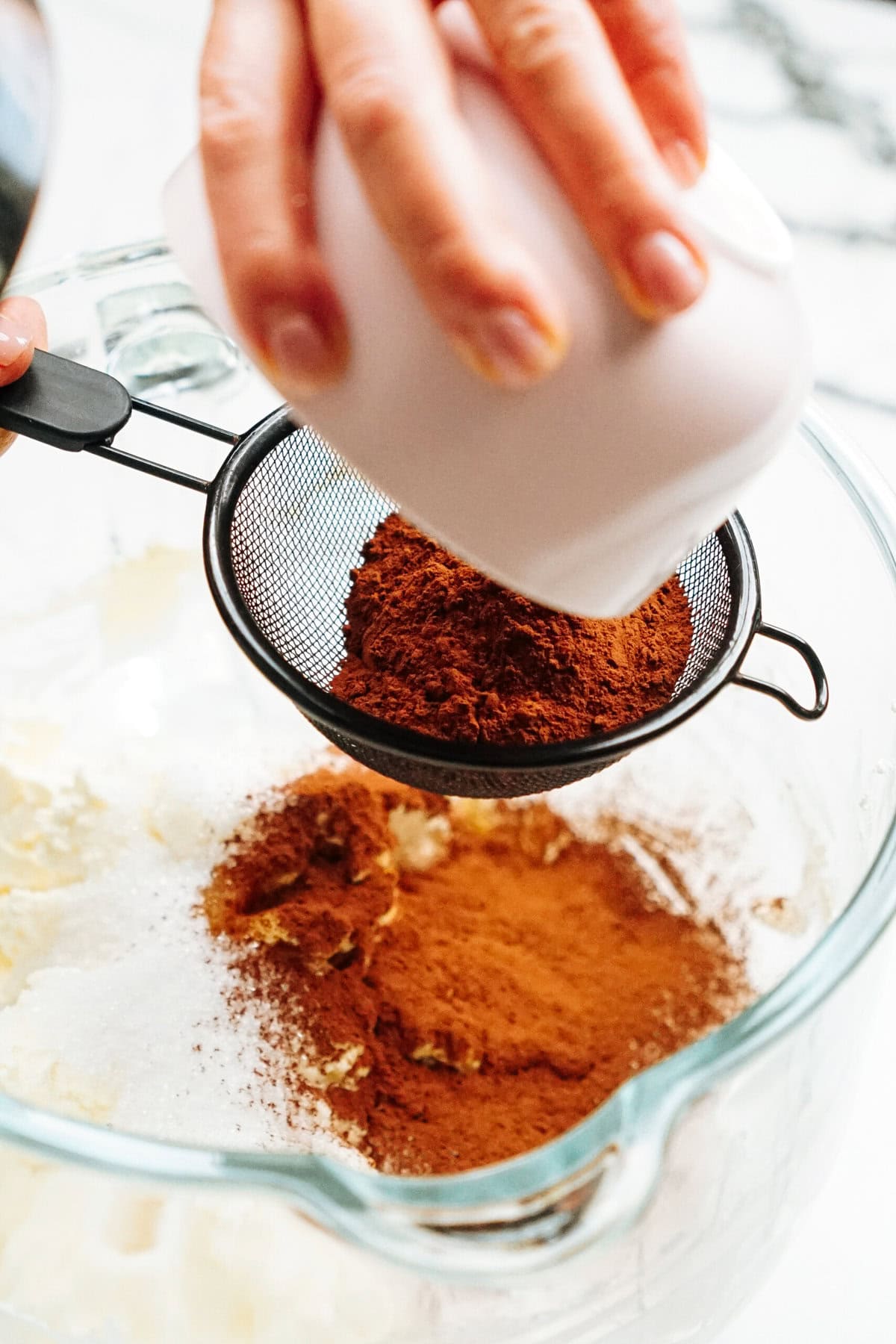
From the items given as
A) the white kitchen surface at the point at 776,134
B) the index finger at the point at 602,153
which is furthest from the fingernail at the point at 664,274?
the white kitchen surface at the point at 776,134

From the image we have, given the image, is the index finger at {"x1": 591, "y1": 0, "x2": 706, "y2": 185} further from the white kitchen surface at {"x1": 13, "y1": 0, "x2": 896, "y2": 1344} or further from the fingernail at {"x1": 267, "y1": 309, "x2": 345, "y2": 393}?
the white kitchen surface at {"x1": 13, "y1": 0, "x2": 896, "y2": 1344}

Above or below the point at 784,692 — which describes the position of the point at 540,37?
above

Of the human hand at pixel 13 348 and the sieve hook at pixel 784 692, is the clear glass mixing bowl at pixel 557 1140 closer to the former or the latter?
the sieve hook at pixel 784 692

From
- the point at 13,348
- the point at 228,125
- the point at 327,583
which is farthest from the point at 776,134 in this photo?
the point at 228,125

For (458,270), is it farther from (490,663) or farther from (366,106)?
(490,663)

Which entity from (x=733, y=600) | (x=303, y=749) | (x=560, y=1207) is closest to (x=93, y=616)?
(x=303, y=749)

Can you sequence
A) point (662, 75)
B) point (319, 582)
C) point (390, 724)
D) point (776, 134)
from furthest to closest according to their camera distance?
1. point (776, 134)
2. point (319, 582)
3. point (390, 724)
4. point (662, 75)
